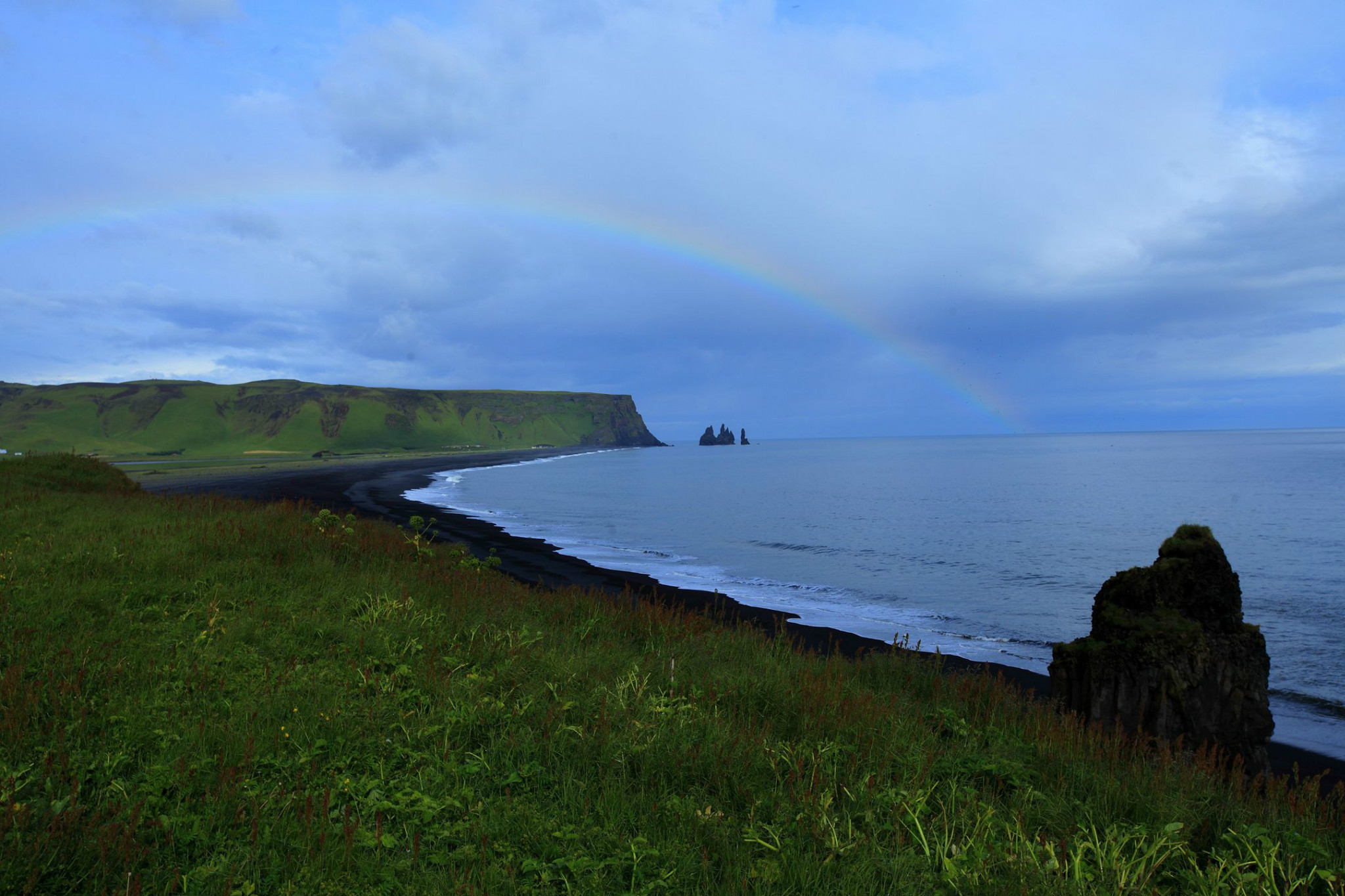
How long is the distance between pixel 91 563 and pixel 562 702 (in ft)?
23.9

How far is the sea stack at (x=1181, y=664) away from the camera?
705 centimetres

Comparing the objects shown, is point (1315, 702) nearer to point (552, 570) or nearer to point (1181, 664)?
point (1181, 664)

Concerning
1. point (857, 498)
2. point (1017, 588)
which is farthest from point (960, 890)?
point (857, 498)

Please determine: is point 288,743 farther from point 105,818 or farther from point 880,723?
point 880,723

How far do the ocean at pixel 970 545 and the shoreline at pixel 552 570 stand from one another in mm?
816

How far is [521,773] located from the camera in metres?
4.73

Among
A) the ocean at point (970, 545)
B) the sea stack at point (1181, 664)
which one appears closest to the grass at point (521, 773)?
the sea stack at point (1181, 664)

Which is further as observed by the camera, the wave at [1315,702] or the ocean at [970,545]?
the ocean at [970,545]

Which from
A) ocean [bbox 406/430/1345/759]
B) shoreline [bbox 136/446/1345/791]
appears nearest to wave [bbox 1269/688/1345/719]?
ocean [bbox 406/430/1345/759]

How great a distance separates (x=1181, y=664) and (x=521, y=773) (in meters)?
6.71

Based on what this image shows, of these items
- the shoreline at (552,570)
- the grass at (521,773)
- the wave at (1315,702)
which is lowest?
the wave at (1315,702)

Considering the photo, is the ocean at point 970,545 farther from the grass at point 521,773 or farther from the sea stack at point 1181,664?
the grass at point 521,773

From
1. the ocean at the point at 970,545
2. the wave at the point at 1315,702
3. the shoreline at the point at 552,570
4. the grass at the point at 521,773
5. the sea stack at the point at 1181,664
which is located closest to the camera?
the grass at the point at 521,773

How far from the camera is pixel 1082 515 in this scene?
41750mm
